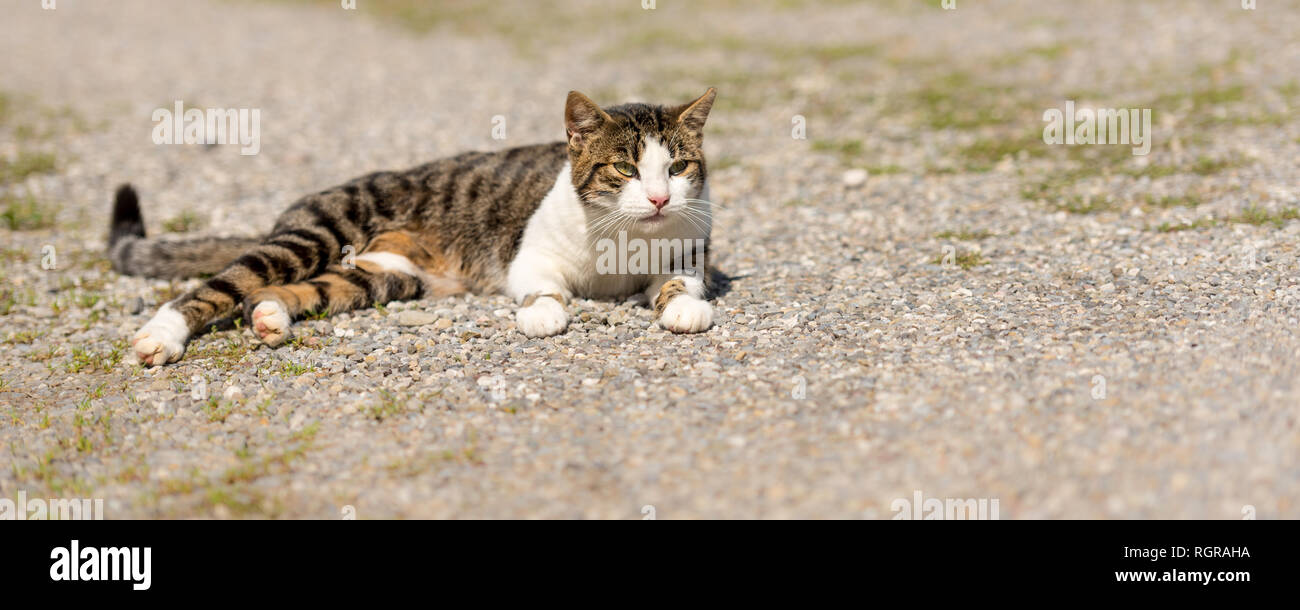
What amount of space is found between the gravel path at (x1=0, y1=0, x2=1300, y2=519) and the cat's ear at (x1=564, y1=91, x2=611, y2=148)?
1.36 m

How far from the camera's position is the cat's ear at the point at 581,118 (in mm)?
6738

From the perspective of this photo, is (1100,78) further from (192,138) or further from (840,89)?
(192,138)

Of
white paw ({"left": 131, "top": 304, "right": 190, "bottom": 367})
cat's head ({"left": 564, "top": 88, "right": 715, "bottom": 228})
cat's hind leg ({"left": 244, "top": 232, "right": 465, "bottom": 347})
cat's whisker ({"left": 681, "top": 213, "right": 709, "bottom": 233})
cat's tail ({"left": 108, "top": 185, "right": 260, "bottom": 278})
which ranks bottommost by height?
white paw ({"left": 131, "top": 304, "right": 190, "bottom": 367})

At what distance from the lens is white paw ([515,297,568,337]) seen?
6.73 m

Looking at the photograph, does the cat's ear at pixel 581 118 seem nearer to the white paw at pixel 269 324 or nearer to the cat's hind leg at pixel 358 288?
the cat's hind leg at pixel 358 288

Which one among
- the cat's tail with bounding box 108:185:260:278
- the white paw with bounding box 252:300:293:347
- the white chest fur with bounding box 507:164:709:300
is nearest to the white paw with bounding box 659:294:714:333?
the white chest fur with bounding box 507:164:709:300

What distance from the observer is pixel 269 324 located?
682 centimetres

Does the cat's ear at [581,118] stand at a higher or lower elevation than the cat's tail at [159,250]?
higher

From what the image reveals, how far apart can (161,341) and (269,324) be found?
0.72m

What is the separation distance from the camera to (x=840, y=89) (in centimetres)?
1472

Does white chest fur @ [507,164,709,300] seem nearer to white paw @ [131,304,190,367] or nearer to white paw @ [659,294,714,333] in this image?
white paw @ [659,294,714,333]

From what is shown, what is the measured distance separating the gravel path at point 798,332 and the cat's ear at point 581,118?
1356 millimetres

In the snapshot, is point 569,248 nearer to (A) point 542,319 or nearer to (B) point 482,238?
(A) point 542,319

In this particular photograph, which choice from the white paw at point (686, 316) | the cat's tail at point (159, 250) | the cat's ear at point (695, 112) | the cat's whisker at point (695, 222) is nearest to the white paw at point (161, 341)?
the cat's tail at point (159, 250)
